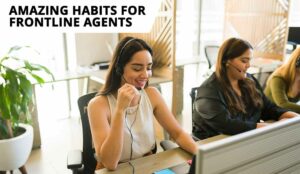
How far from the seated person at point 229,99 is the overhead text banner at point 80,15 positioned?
1.70 meters

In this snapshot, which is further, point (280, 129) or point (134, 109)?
point (134, 109)

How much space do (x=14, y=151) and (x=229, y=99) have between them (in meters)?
1.64

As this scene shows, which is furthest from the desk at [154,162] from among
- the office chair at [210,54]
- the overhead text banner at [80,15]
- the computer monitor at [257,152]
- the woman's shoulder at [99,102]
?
the office chair at [210,54]

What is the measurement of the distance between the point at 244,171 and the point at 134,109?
94 cm

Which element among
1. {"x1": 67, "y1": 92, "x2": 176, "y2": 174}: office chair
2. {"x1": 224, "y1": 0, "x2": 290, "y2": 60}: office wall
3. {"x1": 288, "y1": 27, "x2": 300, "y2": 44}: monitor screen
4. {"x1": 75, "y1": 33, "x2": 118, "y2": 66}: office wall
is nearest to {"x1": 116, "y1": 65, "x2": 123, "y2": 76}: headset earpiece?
{"x1": 67, "y1": 92, "x2": 176, "y2": 174}: office chair

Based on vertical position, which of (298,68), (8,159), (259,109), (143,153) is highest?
(298,68)

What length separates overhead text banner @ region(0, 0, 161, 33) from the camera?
3223 millimetres

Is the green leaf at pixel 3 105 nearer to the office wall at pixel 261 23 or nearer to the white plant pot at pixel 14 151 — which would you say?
the white plant pot at pixel 14 151

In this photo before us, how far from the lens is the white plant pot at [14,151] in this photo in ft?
7.10

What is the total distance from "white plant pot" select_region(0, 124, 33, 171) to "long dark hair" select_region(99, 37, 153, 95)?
1.10m

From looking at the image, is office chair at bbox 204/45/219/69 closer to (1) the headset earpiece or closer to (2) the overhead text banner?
(2) the overhead text banner

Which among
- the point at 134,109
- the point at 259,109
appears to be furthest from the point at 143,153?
the point at 259,109

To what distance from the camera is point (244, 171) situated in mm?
635

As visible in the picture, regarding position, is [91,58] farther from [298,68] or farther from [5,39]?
[298,68]
